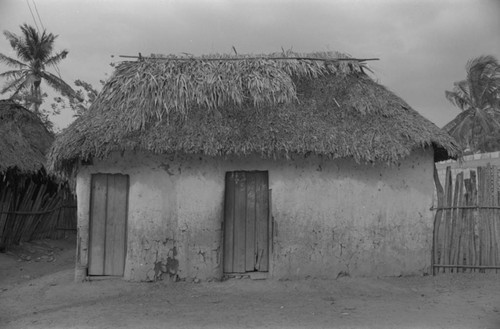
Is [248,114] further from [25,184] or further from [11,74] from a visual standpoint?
[11,74]

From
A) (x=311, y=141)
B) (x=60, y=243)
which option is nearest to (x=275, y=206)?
(x=311, y=141)

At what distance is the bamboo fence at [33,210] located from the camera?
10.1 metres

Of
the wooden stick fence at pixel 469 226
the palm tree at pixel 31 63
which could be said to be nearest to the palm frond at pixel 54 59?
the palm tree at pixel 31 63

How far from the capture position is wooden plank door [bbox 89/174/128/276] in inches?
275

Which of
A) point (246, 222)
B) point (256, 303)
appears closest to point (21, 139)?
point (246, 222)

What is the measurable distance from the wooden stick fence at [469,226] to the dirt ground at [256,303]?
243mm

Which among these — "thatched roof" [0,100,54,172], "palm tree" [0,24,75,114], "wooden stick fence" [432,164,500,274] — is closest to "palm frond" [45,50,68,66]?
"palm tree" [0,24,75,114]

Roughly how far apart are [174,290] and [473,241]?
4752 millimetres

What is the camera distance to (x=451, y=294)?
6.13m

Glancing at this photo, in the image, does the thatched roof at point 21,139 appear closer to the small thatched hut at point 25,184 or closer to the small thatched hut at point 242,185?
the small thatched hut at point 25,184

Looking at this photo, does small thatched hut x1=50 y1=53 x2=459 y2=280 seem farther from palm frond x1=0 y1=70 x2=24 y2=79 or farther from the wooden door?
palm frond x1=0 y1=70 x2=24 y2=79

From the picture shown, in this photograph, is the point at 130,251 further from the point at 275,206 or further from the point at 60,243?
the point at 60,243

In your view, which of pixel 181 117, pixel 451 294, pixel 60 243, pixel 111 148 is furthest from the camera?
pixel 60 243

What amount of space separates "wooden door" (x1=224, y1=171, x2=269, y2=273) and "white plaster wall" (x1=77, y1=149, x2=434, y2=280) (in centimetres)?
21
